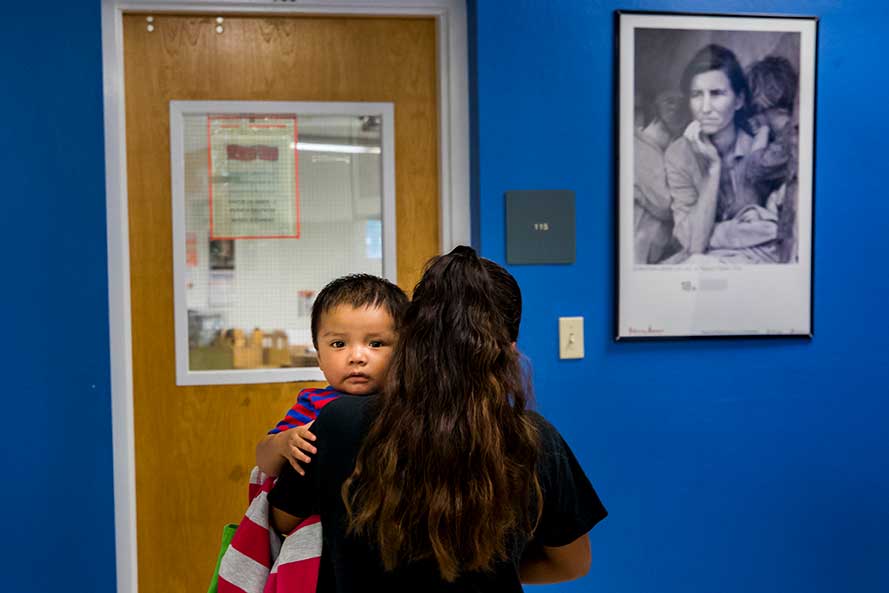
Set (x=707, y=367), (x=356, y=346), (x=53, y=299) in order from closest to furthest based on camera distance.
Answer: (x=356, y=346)
(x=53, y=299)
(x=707, y=367)

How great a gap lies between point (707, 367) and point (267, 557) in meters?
1.50

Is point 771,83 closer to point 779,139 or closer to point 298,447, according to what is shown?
point 779,139

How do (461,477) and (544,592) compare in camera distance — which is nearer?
(461,477)

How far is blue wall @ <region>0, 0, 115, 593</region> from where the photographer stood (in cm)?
207

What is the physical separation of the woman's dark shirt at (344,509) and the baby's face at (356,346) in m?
0.14

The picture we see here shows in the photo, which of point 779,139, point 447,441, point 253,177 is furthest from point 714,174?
point 447,441

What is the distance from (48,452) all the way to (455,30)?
1619 mm

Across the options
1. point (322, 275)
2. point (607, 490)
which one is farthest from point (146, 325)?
point (607, 490)

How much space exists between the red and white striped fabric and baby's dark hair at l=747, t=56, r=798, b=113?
1.75 metres

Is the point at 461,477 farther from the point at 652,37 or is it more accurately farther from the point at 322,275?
the point at 652,37

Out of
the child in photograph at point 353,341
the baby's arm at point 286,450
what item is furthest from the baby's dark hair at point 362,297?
the baby's arm at point 286,450

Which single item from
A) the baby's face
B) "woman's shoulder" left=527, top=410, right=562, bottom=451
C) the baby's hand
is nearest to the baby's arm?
→ the baby's hand

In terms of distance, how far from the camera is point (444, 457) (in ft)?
3.09

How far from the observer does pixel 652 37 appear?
2.13 meters
